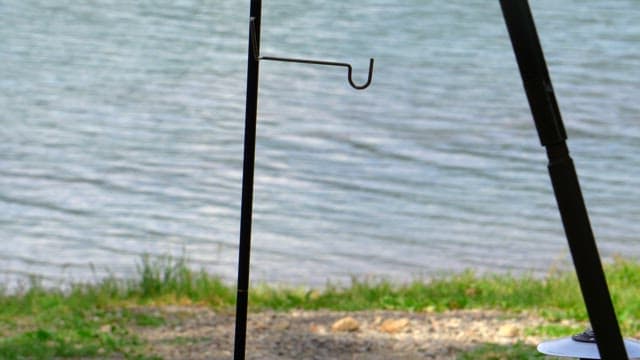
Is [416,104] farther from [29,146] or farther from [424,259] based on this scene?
[424,259]

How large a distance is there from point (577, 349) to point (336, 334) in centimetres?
344

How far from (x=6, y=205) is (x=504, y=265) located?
3367 millimetres

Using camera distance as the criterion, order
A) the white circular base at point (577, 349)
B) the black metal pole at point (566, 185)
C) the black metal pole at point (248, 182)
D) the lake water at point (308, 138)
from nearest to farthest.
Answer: the black metal pole at point (566, 185) → the white circular base at point (577, 349) → the black metal pole at point (248, 182) → the lake water at point (308, 138)

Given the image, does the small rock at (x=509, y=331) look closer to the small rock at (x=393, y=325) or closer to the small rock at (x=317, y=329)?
the small rock at (x=393, y=325)

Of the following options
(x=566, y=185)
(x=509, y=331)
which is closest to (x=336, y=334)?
(x=509, y=331)

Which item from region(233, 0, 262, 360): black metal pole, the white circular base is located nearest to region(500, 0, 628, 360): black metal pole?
the white circular base

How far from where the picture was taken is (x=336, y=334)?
536 cm

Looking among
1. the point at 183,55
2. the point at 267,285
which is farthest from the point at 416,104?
the point at 267,285

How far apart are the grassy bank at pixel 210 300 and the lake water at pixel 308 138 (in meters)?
0.74

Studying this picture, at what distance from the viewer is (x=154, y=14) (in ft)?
54.0

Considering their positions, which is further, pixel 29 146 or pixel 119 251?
pixel 29 146

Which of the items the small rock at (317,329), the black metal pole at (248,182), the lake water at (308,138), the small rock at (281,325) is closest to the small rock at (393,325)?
the small rock at (317,329)

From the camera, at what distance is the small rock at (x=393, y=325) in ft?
17.8

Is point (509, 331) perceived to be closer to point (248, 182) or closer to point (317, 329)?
point (317, 329)
